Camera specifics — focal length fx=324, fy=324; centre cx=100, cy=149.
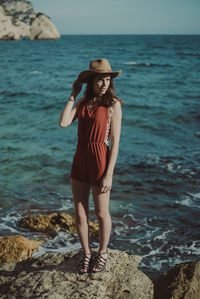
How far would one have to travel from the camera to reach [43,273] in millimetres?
3352

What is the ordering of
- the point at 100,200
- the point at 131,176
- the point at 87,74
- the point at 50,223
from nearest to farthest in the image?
the point at 87,74 < the point at 100,200 < the point at 50,223 < the point at 131,176

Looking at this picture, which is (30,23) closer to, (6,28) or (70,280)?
(6,28)

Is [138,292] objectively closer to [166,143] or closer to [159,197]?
[159,197]

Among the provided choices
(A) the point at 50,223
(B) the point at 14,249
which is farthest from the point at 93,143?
(A) the point at 50,223

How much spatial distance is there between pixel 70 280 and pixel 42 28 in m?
126

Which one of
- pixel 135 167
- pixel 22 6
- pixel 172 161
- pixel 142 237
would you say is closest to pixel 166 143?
pixel 172 161

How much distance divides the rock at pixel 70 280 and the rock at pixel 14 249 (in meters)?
0.98

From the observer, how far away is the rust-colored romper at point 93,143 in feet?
10.1

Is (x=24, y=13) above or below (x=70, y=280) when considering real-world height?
above

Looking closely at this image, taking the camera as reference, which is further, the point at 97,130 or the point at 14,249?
the point at 14,249

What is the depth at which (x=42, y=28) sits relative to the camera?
119m

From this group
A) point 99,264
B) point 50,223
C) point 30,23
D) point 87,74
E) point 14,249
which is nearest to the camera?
point 87,74

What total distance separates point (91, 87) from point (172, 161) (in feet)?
25.9

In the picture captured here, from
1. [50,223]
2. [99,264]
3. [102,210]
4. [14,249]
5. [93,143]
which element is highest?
[93,143]
